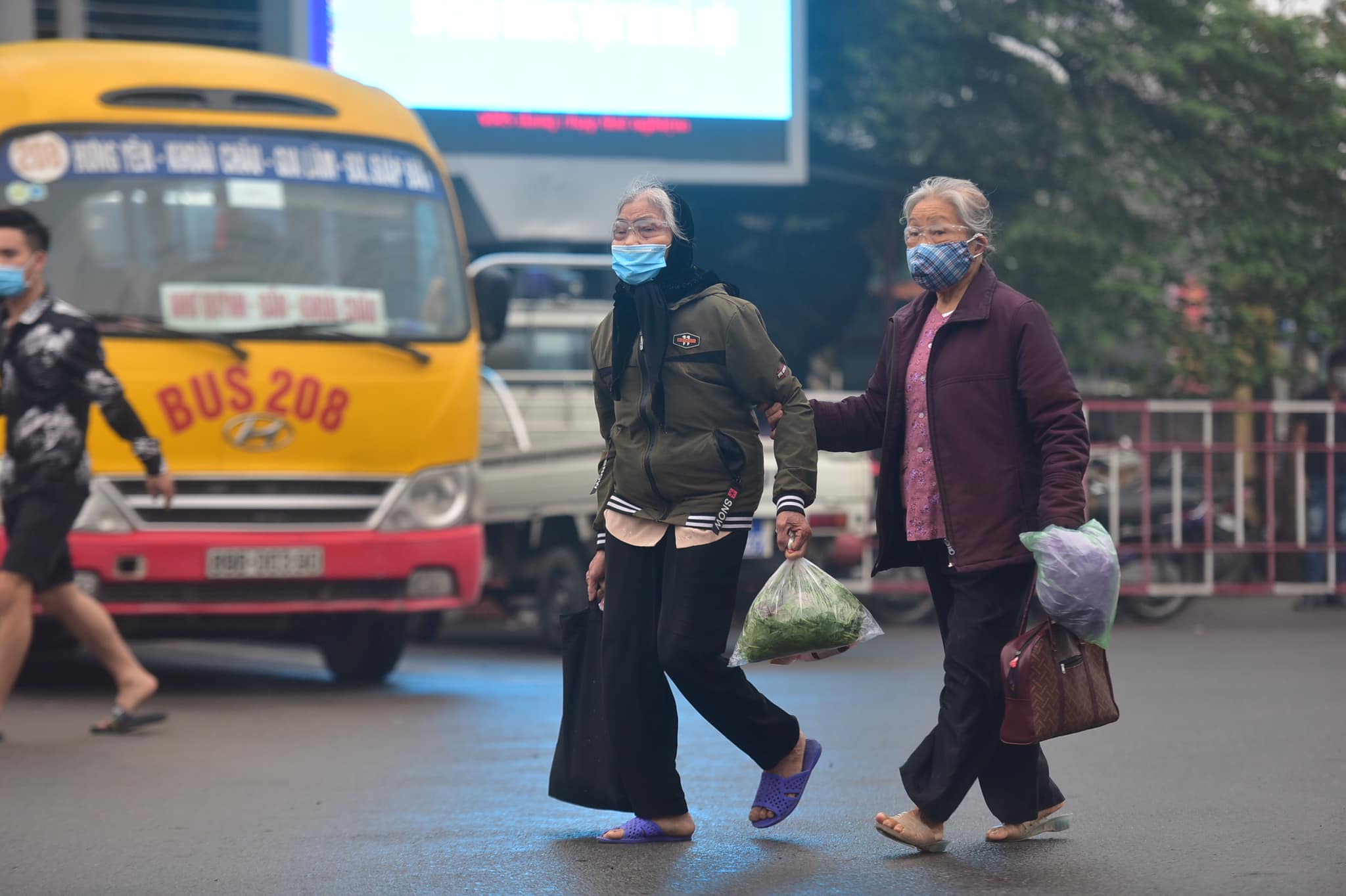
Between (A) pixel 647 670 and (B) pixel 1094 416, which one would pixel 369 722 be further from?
(B) pixel 1094 416

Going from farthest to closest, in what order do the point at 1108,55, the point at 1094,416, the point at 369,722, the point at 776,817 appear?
the point at 1108,55 < the point at 1094,416 < the point at 369,722 < the point at 776,817

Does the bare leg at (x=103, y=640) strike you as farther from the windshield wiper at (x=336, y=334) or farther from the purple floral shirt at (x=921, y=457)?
the purple floral shirt at (x=921, y=457)

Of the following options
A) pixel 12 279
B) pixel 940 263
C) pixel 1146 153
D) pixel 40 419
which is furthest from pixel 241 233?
pixel 1146 153

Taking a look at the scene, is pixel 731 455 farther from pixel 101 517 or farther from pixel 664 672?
pixel 101 517

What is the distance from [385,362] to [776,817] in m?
4.41

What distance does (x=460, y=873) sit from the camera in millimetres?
4844

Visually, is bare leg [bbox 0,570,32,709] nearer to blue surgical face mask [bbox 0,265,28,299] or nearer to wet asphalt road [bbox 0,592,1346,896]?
wet asphalt road [bbox 0,592,1346,896]

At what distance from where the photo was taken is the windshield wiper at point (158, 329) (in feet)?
28.7

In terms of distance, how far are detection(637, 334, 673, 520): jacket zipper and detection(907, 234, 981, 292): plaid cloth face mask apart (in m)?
0.74

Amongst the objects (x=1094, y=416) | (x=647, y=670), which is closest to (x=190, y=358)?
(x=647, y=670)

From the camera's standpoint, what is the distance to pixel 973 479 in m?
4.97

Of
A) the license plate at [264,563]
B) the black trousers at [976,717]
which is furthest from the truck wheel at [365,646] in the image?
the black trousers at [976,717]

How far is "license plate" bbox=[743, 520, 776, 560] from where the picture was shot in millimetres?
11398

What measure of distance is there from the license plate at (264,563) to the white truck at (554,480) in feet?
8.73
